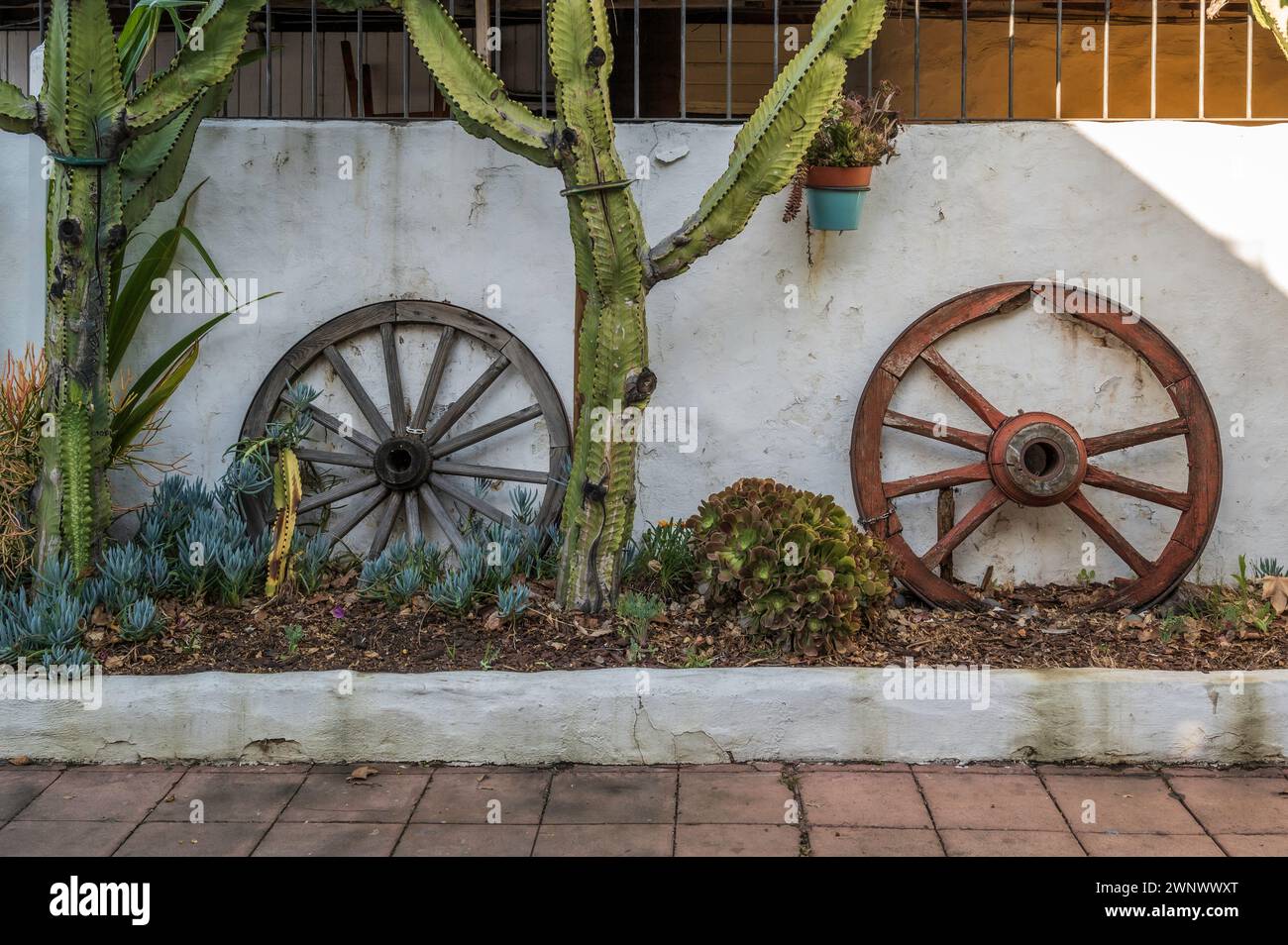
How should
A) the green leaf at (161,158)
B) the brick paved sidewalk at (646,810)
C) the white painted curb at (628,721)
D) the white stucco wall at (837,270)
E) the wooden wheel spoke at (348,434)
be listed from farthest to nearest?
the wooden wheel spoke at (348,434) → the white stucco wall at (837,270) → the green leaf at (161,158) → the white painted curb at (628,721) → the brick paved sidewalk at (646,810)

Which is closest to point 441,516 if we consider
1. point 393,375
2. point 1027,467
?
point 393,375

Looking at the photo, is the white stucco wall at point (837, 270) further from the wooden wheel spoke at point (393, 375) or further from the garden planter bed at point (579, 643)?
the garden planter bed at point (579, 643)

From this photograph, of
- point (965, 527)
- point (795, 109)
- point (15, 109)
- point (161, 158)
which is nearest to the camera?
point (795, 109)

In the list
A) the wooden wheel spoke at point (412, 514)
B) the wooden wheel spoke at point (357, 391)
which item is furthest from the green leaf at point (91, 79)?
the wooden wheel spoke at point (412, 514)

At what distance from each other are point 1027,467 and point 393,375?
97.7 inches

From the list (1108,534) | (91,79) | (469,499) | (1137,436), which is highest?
(91,79)

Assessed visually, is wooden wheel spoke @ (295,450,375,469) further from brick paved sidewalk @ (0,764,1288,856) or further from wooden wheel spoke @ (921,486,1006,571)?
wooden wheel spoke @ (921,486,1006,571)

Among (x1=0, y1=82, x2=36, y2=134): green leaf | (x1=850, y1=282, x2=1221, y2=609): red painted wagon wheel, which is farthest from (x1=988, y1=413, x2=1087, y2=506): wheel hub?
(x1=0, y1=82, x2=36, y2=134): green leaf

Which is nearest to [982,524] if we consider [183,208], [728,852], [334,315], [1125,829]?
[1125,829]

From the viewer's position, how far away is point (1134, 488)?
479 centimetres

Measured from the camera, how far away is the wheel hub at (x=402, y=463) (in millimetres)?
4934

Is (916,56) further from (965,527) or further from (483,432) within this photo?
(483,432)

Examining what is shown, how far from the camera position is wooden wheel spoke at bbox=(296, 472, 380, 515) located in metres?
4.95

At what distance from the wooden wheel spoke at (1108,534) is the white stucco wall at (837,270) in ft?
0.52
